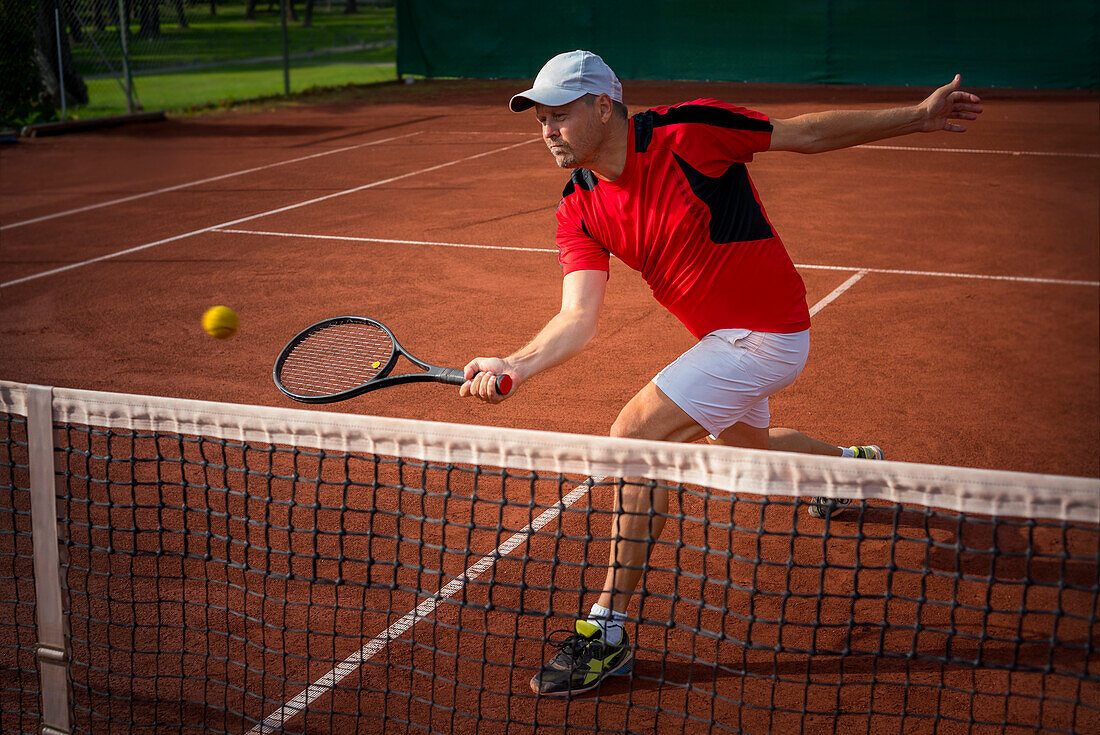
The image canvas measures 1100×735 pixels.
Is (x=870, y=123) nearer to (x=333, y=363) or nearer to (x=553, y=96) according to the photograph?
(x=553, y=96)

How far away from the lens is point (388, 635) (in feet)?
12.1

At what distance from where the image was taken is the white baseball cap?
11.6 ft

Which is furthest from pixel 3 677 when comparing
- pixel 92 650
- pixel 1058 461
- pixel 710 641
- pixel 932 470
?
pixel 1058 461

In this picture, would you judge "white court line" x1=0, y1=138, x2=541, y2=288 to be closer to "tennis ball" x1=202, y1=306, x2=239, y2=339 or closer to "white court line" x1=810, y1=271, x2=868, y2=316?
"tennis ball" x1=202, y1=306, x2=239, y2=339

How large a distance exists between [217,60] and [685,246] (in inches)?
1283

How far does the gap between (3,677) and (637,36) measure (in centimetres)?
2060

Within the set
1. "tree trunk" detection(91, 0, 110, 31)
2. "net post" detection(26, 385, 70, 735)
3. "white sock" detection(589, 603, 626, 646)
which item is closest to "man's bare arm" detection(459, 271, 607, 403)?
"white sock" detection(589, 603, 626, 646)

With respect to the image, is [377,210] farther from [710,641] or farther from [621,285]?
[710,641]

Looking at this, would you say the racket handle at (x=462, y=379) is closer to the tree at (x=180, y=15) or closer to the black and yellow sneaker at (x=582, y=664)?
the black and yellow sneaker at (x=582, y=664)

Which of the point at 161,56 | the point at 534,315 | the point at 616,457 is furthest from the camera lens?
the point at 161,56

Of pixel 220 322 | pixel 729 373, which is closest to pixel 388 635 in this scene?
pixel 729 373

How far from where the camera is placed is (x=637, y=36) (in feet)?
73.7

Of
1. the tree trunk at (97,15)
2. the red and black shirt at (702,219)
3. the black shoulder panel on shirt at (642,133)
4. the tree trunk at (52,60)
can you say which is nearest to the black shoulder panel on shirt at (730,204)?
the red and black shirt at (702,219)

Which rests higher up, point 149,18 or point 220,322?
point 149,18
